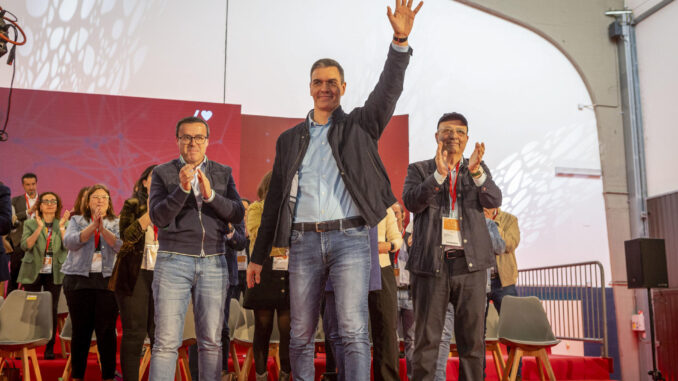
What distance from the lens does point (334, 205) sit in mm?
2094

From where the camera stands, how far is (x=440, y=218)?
2754 mm

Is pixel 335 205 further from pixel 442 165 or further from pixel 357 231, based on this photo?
pixel 442 165

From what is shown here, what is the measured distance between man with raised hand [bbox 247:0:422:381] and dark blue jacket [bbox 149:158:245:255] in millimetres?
432

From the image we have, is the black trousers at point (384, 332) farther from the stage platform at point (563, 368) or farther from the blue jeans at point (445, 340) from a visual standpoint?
the stage platform at point (563, 368)

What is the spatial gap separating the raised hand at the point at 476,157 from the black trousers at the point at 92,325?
7.79 feet

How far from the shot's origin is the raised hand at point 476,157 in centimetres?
260

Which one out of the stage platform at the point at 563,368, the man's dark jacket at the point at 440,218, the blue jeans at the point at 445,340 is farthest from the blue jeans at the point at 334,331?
the stage platform at the point at 563,368

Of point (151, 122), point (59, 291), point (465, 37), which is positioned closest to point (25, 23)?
point (151, 122)

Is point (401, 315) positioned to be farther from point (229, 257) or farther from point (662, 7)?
point (662, 7)

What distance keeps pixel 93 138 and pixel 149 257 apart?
3.70 m

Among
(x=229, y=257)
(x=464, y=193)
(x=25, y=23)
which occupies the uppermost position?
(x=25, y=23)

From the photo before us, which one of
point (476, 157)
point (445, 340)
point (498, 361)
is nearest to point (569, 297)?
point (498, 361)

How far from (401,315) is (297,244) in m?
2.49

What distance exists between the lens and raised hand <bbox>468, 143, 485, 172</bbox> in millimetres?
2598
